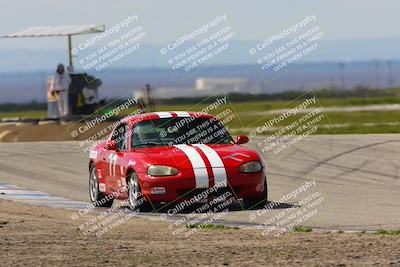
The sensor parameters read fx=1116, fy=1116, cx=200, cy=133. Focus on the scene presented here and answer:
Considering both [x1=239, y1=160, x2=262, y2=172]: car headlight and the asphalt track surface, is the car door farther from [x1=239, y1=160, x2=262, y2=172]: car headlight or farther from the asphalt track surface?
[x1=239, y1=160, x2=262, y2=172]: car headlight

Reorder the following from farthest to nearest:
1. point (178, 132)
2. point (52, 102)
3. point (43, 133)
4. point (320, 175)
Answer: point (52, 102), point (43, 133), point (320, 175), point (178, 132)

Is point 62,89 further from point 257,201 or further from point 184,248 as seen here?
point 184,248

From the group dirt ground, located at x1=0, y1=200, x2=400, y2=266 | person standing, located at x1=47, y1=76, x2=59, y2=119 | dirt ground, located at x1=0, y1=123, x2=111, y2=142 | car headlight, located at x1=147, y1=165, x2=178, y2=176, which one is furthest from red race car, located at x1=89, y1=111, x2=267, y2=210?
person standing, located at x1=47, y1=76, x2=59, y2=119

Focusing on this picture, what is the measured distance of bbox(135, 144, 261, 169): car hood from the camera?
43.7ft

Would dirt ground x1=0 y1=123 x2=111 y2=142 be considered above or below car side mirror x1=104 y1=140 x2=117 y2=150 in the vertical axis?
below

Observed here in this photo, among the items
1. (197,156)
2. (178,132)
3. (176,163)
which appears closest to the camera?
(176,163)

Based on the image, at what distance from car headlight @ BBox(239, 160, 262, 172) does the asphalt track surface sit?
511 millimetres

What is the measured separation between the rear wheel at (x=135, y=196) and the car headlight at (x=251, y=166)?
1212 mm

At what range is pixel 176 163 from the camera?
43.7ft

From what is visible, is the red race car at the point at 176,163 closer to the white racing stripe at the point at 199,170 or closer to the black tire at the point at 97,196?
the white racing stripe at the point at 199,170

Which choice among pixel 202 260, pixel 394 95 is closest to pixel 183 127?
pixel 202 260

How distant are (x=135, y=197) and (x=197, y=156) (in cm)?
92

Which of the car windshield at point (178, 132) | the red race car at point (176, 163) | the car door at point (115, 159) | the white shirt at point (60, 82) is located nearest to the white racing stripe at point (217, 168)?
the red race car at point (176, 163)

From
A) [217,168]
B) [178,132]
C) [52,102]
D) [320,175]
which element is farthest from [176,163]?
[52,102]
